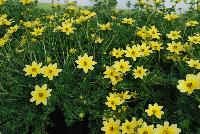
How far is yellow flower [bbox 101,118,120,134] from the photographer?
3.20 meters

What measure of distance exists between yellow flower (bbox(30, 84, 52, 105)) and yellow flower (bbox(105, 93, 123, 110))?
437mm

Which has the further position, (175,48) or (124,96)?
(175,48)

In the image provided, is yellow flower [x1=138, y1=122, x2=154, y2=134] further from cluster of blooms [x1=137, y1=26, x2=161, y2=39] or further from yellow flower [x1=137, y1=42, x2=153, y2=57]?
cluster of blooms [x1=137, y1=26, x2=161, y2=39]

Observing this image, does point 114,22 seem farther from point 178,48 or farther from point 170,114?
point 170,114

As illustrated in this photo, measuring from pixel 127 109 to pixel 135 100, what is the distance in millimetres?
133

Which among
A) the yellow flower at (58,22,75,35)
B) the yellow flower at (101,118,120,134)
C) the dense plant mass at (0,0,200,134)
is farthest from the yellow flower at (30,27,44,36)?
the yellow flower at (101,118,120,134)

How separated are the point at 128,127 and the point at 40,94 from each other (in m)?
0.72

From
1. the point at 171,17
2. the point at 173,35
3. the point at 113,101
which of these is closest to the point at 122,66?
the point at 113,101

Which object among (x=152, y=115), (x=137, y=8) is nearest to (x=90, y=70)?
(x=152, y=115)

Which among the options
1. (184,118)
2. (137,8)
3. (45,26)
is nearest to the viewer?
(184,118)

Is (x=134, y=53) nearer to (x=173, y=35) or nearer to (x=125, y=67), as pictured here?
(x=125, y=67)

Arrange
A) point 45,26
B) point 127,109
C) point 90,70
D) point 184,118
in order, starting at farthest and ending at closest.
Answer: point 45,26, point 90,70, point 127,109, point 184,118

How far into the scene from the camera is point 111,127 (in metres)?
3.22

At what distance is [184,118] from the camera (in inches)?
125
